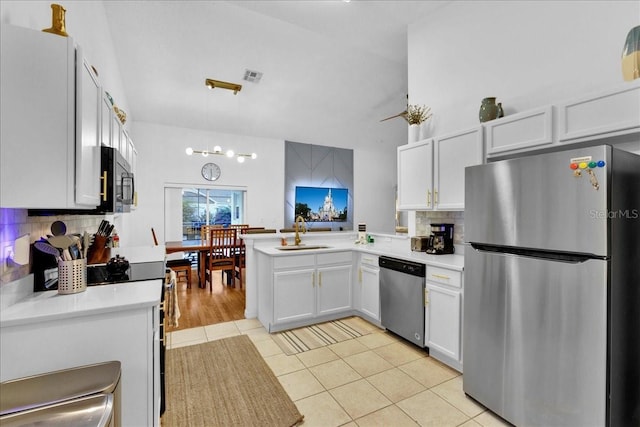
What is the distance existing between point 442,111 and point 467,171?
1.45 meters

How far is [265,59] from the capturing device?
3.93 meters

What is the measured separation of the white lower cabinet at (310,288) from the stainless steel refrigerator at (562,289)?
5.65 ft

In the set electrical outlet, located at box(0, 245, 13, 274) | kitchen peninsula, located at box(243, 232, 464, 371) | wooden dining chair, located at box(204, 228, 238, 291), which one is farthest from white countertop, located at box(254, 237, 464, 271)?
electrical outlet, located at box(0, 245, 13, 274)

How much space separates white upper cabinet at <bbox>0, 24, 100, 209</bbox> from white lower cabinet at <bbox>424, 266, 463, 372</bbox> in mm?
2429

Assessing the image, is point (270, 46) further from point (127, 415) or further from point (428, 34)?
point (127, 415)

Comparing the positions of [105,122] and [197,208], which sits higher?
[105,122]

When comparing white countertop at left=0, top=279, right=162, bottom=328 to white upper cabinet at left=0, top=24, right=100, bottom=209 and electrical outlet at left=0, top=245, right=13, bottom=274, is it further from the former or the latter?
white upper cabinet at left=0, top=24, right=100, bottom=209

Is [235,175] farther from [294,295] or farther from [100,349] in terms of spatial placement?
[100,349]

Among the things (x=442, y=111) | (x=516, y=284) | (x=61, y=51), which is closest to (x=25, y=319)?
(x=61, y=51)

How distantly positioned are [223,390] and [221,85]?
4101 mm

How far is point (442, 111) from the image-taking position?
10.3 feet

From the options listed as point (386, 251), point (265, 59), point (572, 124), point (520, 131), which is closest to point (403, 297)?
point (386, 251)

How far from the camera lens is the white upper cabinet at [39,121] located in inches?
42.4

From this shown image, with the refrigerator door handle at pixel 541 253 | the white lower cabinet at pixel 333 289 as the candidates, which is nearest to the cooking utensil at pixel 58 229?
the white lower cabinet at pixel 333 289
